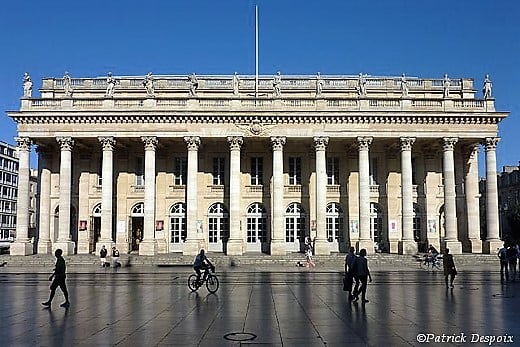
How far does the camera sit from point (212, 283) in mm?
21125

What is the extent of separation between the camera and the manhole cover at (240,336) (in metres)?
10.9

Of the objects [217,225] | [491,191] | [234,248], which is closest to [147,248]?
[234,248]

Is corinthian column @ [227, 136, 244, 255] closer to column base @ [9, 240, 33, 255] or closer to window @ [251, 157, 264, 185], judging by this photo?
window @ [251, 157, 264, 185]

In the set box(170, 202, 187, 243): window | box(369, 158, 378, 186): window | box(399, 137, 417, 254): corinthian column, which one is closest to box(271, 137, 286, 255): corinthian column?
box(170, 202, 187, 243): window

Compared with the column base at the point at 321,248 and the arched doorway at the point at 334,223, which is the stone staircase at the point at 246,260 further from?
the arched doorway at the point at 334,223

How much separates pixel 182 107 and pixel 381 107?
16.2m

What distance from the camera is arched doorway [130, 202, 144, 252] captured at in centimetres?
4895

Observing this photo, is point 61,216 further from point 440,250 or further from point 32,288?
point 440,250

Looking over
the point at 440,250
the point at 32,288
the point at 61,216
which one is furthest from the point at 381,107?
the point at 32,288

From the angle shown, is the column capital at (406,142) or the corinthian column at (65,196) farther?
the column capital at (406,142)

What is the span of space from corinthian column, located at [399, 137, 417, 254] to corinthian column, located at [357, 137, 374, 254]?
2.73m

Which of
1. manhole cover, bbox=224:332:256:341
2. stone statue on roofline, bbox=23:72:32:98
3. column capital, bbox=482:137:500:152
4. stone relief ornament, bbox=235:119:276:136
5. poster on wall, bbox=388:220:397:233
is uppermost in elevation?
stone statue on roofline, bbox=23:72:32:98

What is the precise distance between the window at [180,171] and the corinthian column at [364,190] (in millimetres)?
15295

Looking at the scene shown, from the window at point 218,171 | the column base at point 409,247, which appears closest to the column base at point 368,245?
the column base at point 409,247
